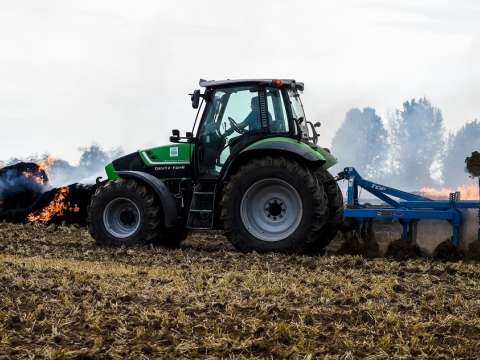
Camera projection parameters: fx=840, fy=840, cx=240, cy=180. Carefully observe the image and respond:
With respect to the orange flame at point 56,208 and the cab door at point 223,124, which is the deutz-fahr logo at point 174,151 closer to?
the cab door at point 223,124

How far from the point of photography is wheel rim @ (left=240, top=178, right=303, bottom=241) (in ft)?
45.0

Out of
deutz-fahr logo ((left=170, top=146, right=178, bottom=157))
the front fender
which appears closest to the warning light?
deutz-fahr logo ((left=170, top=146, right=178, bottom=157))

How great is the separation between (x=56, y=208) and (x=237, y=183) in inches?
274

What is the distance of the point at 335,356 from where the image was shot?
6.64 metres

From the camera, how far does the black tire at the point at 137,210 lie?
1472 centimetres

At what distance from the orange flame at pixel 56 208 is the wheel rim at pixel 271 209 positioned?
665cm

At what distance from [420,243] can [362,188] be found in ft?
6.26

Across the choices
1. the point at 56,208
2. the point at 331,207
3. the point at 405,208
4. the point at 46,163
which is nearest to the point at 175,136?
the point at 331,207

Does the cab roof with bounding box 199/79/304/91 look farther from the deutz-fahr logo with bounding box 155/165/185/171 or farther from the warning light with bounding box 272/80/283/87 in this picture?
the deutz-fahr logo with bounding box 155/165/185/171

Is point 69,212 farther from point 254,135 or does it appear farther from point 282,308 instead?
point 282,308

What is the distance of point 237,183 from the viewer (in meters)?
13.8

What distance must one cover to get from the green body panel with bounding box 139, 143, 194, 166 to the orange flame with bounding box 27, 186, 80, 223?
4473 mm

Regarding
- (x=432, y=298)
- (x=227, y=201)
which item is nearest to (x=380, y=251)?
(x=227, y=201)

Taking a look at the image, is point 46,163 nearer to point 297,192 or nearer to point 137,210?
point 137,210
